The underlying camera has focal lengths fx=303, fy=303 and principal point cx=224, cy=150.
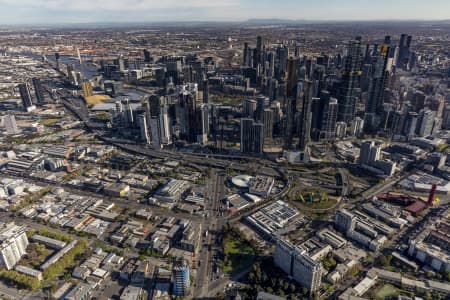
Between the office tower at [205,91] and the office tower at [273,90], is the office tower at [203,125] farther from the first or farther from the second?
the office tower at [273,90]

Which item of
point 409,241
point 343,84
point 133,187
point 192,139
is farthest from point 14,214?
point 343,84

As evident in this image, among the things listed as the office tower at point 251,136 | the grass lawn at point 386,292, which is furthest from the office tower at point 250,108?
the grass lawn at point 386,292

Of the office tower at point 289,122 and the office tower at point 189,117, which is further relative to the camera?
the office tower at point 189,117

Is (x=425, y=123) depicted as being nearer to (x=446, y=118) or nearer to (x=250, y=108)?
(x=446, y=118)

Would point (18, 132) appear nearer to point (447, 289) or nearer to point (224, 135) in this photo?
point (224, 135)

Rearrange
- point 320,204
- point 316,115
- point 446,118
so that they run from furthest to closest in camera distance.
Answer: point 446,118 < point 316,115 < point 320,204

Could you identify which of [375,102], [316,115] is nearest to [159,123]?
[316,115]
